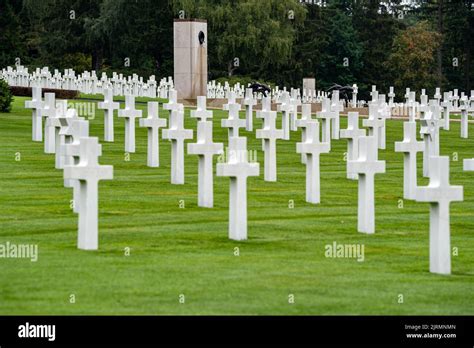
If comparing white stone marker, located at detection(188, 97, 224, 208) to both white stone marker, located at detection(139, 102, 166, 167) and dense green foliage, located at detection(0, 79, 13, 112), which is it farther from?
dense green foliage, located at detection(0, 79, 13, 112)

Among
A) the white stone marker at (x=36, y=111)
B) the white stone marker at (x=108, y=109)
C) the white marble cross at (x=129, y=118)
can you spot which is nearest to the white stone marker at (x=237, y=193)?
the white marble cross at (x=129, y=118)

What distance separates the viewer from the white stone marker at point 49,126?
82.5ft

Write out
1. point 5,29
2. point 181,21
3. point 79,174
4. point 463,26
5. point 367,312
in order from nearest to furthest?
point 367,312 → point 79,174 → point 181,21 → point 5,29 → point 463,26

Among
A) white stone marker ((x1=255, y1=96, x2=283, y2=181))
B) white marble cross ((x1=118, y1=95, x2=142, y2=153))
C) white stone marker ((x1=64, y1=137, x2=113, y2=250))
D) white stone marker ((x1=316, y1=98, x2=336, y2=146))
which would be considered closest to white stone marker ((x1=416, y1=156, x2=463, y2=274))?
white stone marker ((x1=64, y1=137, x2=113, y2=250))

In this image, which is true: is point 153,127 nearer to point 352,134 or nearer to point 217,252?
point 352,134

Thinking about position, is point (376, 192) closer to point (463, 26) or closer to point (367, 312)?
point (367, 312)

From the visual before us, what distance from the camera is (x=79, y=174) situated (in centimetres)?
1495

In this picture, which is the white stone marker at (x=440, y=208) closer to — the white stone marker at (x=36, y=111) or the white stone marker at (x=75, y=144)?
the white stone marker at (x=75, y=144)

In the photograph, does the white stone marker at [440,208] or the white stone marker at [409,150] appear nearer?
the white stone marker at [440,208]

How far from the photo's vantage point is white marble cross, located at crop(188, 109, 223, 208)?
18.6 meters

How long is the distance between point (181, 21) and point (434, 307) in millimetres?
38960

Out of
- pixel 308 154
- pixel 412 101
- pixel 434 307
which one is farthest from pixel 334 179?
pixel 412 101

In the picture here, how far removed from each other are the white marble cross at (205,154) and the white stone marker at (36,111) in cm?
895

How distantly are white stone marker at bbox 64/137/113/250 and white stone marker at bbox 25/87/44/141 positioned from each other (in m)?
12.4
